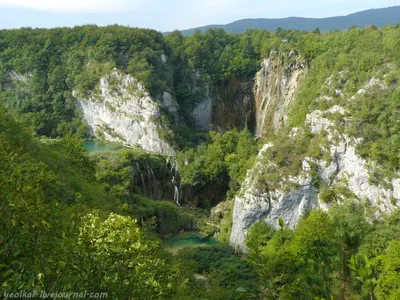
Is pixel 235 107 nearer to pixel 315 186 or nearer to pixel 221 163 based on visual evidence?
pixel 221 163

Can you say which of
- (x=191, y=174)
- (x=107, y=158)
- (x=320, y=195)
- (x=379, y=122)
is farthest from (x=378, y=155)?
(x=107, y=158)

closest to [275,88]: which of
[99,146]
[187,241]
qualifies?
[99,146]

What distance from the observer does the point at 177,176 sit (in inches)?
1554

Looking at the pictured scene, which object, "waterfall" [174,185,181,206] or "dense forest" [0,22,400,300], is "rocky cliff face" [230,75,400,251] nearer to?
"dense forest" [0,22,400,300]

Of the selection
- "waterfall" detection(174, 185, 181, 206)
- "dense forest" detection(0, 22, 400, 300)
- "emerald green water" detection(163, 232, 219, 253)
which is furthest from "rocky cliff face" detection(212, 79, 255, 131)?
"emerald green water" detection(163, 232, 219, 253)

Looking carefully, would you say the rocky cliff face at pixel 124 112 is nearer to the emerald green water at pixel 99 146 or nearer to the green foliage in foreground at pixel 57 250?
the emerald green water at pixel 99 146

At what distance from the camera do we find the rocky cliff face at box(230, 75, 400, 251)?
25312 mm

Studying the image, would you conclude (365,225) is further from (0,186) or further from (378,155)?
(0,186)

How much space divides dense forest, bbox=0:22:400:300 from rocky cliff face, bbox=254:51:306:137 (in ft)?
4.34

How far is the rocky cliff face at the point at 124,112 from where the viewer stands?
49.0 metres

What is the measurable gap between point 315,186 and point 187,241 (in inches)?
432

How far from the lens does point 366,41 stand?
37.9 meters

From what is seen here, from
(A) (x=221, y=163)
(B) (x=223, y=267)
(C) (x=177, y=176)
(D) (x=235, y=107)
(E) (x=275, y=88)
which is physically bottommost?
(B) (x=223, y=267)

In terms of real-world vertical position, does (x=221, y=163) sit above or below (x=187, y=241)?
above
